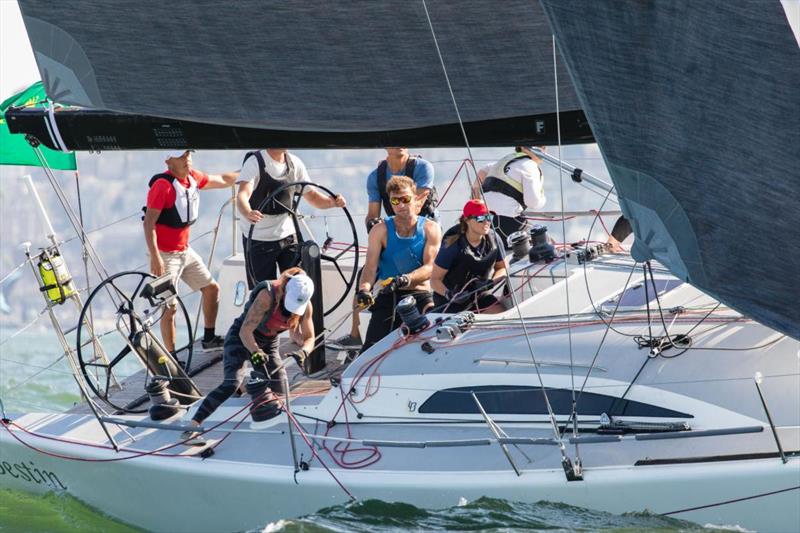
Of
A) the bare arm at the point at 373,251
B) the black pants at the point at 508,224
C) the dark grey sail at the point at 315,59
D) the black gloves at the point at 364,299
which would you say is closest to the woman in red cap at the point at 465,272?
the bare arm at the point at 373,251

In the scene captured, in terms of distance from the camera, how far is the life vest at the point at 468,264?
6.44 meters

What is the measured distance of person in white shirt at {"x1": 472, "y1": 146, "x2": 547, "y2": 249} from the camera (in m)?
7.54

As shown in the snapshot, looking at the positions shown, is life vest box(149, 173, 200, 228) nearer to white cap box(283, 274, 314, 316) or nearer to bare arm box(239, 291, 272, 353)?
bare arm box(239, 291, 272, 353)

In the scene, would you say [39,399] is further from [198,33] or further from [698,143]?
[698,143]

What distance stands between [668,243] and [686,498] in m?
1.15

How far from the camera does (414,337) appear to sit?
590 centimetres

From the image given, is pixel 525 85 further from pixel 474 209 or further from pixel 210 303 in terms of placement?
pixel 210 303

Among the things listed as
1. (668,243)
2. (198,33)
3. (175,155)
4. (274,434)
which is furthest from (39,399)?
(668,243)

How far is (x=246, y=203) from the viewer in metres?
6.98

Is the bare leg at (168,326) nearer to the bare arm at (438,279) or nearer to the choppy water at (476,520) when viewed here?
the bare arm at (438,279)

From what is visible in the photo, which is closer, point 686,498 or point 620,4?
point 620,4

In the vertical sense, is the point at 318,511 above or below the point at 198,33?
below

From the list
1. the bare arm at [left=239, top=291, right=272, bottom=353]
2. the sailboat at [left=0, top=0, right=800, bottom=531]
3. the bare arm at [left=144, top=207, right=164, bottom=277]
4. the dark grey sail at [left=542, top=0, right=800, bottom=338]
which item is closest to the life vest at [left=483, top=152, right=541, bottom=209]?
the sailboat at [left=0, top=0, right=800, bottom=531]

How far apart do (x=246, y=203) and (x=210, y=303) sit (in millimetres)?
871
